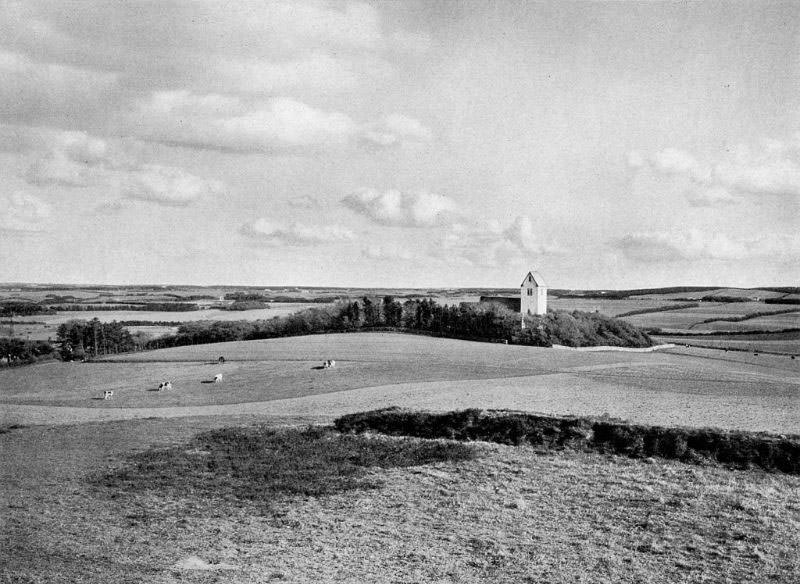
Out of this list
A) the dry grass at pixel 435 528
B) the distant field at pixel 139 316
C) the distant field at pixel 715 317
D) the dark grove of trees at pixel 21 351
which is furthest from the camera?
the distant field at pixel 715 317

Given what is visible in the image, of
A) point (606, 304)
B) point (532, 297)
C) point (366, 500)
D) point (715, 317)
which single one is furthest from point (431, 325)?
point (366, 500)

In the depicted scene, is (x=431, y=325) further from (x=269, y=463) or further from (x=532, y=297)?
(x=269, y=463)

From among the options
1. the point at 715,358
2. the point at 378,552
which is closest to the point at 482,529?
the point at 378,552

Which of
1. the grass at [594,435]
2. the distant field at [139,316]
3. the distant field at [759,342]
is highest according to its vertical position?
the distant field at [139,316]

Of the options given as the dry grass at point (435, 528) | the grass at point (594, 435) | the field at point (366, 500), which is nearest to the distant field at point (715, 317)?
the field at point (366, 500)

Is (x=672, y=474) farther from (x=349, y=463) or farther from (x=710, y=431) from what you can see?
(x=349, y=463)

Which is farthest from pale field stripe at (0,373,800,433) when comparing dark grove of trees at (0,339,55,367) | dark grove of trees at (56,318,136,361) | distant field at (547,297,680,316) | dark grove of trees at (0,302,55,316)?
distant field at (547,297,680,316)

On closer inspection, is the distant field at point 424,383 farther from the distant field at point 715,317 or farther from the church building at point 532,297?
the church building at point 532,297
